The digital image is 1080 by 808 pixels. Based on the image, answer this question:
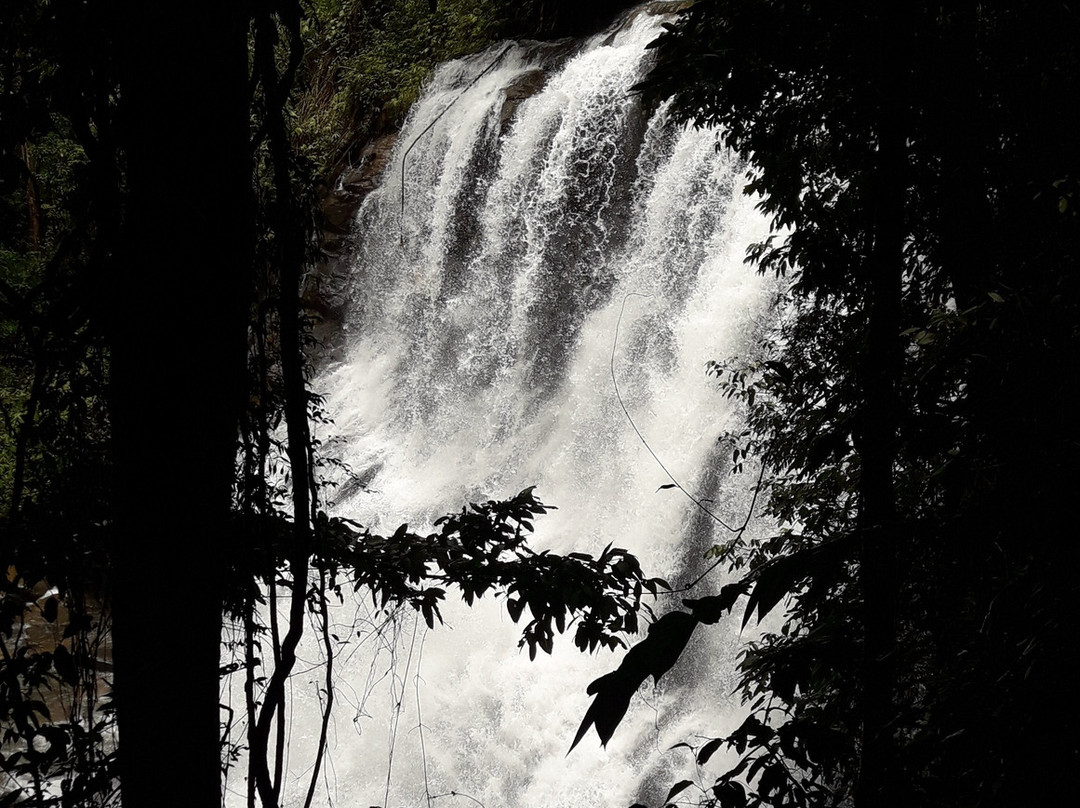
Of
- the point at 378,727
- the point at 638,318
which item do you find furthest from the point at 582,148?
the point at 378,727

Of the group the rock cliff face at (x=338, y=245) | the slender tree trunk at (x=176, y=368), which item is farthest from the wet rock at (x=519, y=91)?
the slender tree trunk at (x=176, y=368)

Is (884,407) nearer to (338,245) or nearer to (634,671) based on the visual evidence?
(634,671)

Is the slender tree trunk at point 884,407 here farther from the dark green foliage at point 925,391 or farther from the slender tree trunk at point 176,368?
the slender tree trunk at point 176,368

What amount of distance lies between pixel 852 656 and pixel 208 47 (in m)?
1.20

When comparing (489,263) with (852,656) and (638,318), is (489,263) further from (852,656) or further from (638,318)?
(852,656)

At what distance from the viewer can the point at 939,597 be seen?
4.24 ft

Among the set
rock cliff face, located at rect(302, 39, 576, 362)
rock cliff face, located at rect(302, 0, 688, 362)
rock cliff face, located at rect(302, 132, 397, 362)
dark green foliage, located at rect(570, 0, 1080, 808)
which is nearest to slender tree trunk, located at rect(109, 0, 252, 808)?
dark green foliage, located at rect(570, 0, 1080, 808)

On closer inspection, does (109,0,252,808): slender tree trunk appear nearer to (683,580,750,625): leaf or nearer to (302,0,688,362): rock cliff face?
(683,580,750,625): leaf

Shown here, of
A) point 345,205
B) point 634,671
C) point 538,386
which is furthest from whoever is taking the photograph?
point 345,205

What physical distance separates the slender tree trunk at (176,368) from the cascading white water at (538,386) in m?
3.57

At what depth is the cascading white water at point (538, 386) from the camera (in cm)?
581

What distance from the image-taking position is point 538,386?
9.16m

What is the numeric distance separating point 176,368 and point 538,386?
802cm

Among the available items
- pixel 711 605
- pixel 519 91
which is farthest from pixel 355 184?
pixel 711 605
